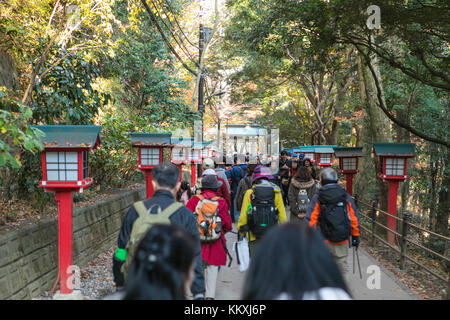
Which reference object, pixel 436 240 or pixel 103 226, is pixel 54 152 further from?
pixel 436 240

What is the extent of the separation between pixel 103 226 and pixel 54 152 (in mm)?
3946

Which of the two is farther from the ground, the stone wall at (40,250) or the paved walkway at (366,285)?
the stone wall at (40,250)

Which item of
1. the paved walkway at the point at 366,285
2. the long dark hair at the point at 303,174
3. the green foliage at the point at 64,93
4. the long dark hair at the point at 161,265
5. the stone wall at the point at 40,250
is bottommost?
the paved walkway at the point at 366,285

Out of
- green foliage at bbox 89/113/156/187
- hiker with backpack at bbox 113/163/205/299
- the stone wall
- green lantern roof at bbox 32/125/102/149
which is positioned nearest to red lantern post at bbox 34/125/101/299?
green lantern roof at bbox 32/125/102/149

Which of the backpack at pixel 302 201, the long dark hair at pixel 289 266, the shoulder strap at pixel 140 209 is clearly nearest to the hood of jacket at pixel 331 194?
the backpack at pixel 302 201

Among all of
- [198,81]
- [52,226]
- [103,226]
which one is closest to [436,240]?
[198,81]

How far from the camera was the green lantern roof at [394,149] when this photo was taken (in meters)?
9.00

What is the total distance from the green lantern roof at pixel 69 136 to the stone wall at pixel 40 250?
1.36m

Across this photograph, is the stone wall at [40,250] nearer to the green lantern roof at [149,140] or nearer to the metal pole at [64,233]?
the metal pole at [64,233]

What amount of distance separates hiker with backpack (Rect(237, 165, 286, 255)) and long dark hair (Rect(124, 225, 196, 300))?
373 cm

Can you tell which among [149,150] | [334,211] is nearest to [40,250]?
[149,150]

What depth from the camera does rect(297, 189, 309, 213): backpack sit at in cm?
725

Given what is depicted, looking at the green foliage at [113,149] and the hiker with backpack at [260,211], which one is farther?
the green foliage at [113,149]

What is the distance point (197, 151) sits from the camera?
17.1 meters
